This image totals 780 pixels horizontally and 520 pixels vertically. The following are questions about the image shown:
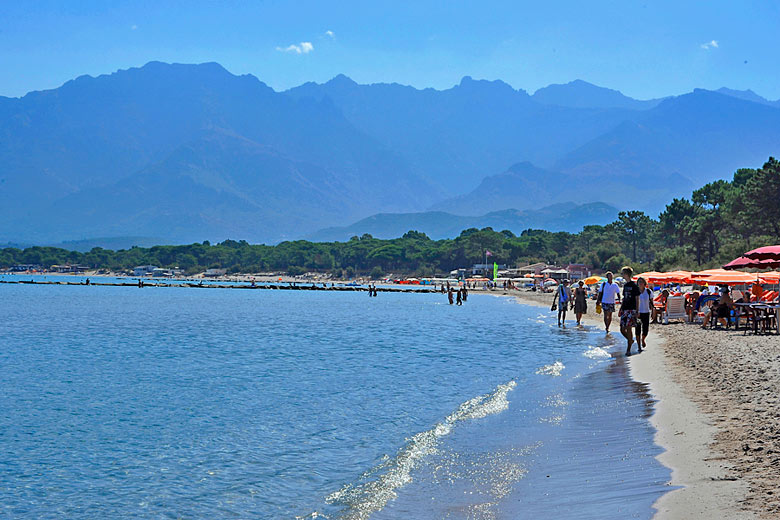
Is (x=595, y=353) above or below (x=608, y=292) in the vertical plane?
below

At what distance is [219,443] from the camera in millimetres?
11062

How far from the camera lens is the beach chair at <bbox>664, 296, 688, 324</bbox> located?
2969cm

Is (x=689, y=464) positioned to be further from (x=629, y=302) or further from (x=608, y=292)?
(x=608, y=292)

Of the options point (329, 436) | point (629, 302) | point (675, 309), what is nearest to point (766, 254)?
point (629, 302)

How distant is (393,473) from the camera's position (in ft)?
29.9

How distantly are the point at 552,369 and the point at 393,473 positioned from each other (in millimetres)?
9804

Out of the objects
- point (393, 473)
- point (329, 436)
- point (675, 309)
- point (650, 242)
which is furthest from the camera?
point (650, 242)

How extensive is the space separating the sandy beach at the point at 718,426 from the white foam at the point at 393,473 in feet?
9.04

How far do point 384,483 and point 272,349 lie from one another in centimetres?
1750

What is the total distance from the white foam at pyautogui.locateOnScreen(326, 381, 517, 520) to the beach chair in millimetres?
18603

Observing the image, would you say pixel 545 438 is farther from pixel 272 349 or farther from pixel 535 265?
pixel 535 265

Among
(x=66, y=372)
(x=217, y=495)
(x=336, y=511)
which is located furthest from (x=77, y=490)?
(x=66, y=372)

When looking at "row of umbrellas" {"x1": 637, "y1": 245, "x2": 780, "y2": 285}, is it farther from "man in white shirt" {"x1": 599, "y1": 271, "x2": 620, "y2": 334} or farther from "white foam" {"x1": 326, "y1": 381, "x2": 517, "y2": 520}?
"white foam" {"x1": 326, "y1": 381, "x2": 517, "y2": 520}

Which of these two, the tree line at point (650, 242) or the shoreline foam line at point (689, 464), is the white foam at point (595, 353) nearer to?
the shoreline foam line at point (689, 464)
